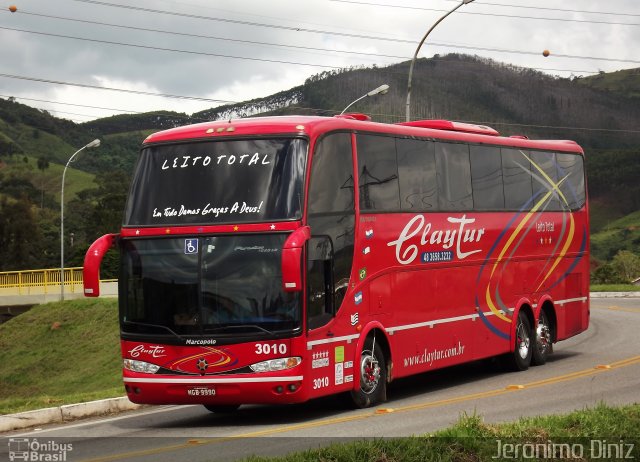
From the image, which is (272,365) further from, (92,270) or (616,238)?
(616,238)

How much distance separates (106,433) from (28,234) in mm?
99127

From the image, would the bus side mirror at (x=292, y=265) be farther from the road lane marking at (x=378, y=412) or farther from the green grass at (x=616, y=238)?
the green grass at (x=616, y=238)

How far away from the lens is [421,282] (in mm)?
18781

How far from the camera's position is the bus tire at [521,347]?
22.2 m

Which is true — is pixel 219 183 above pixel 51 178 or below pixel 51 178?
below

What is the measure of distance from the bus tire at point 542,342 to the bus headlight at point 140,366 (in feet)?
31.5

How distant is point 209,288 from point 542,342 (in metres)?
9.93

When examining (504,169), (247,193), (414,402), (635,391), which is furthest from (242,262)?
(504,169)

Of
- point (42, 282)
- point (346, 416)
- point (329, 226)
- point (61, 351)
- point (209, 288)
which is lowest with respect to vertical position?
point (61, 351)

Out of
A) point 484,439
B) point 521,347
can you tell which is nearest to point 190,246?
point 484,439

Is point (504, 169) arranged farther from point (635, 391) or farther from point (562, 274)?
point (635, 391)

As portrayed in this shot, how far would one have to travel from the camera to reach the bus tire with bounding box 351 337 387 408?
1677 cm

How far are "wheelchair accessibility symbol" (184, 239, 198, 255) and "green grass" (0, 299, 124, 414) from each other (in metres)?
25.3

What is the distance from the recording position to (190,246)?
1555 cm
